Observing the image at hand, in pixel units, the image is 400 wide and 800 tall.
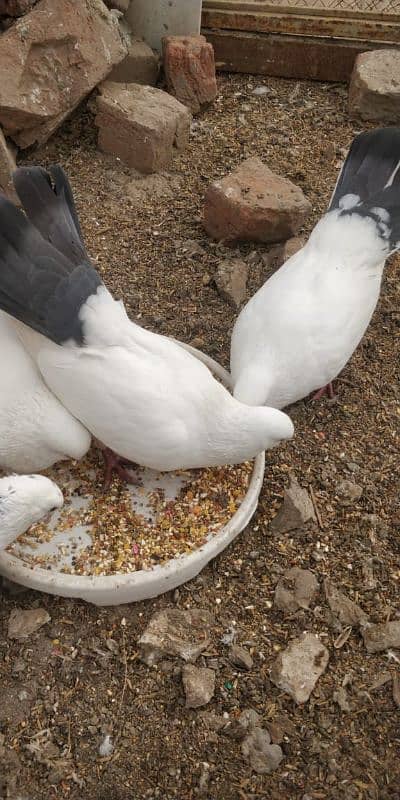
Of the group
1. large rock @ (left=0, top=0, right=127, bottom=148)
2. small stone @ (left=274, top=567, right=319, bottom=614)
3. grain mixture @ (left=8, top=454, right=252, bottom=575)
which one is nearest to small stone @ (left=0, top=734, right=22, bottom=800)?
grain mixture @ (left=8, top=454, right=252, bottom=575)

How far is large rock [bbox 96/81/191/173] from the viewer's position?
3.96 metres

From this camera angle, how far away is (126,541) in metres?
2.56

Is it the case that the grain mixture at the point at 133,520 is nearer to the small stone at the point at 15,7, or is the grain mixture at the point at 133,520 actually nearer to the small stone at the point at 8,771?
the small stone at the point at 8,771

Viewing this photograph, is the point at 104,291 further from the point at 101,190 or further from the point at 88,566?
the point at 101,190

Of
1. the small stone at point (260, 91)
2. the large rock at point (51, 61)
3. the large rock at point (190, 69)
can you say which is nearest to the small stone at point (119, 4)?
the large rock at point (190, 69)

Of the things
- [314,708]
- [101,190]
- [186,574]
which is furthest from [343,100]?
[314,708]

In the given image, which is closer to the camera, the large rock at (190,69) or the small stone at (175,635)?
the small stone at (175,635)

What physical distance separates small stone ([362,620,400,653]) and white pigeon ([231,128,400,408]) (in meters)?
0.90

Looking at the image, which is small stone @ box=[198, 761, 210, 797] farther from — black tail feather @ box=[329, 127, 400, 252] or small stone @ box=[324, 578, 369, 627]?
black tail feather @ box=[329, 127, 400, 252]

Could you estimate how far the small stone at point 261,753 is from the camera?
2.21m

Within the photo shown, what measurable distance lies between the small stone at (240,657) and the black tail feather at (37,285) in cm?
118

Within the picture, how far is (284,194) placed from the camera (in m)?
3.63

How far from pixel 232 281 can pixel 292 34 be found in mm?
2357

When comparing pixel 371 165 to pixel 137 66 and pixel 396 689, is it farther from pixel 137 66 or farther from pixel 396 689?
pixel 137 66
